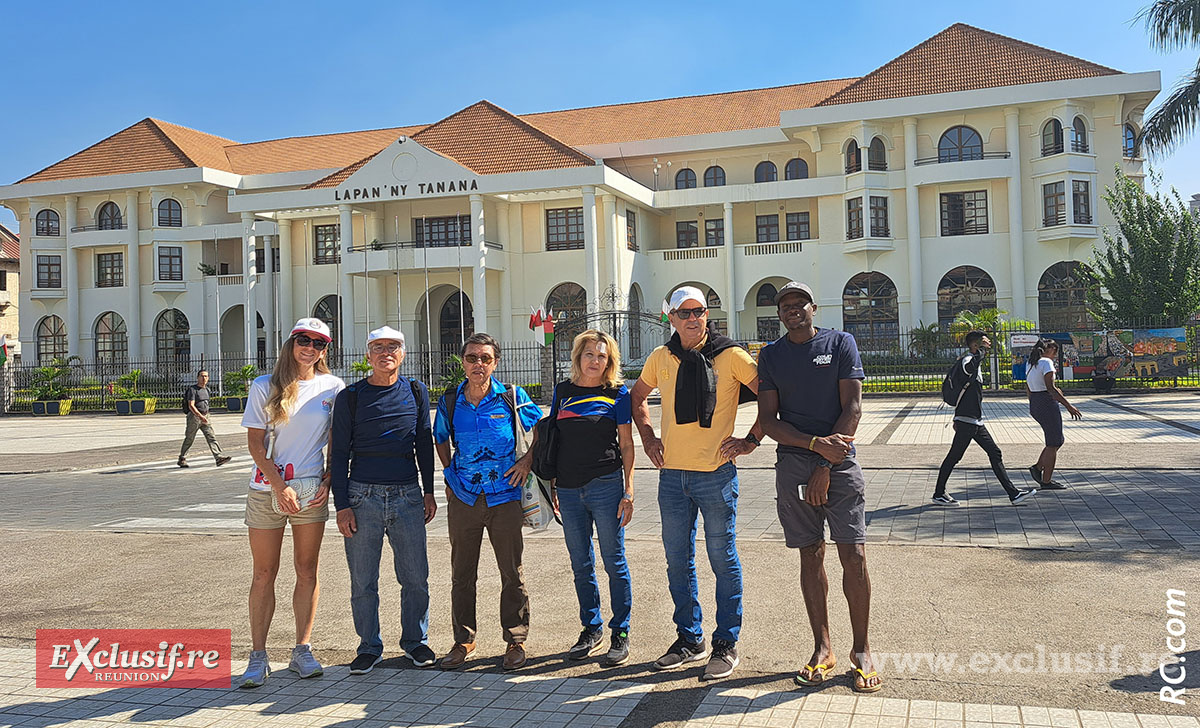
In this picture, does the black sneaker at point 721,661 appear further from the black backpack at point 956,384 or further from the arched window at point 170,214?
the arched window at point 170,214

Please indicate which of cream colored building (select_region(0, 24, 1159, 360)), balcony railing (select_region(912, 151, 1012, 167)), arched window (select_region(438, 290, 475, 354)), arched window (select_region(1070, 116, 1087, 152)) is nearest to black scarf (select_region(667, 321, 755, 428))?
cream colored building (select_region(0, 24, 1159, 360))

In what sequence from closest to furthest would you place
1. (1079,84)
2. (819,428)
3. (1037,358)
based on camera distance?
(819,428) < (1037,358) < (1079,84)

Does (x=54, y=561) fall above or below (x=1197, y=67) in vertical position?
below

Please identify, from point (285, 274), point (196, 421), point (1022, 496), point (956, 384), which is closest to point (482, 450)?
point (956, 384)

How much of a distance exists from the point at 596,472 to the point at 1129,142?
4319 centimetres

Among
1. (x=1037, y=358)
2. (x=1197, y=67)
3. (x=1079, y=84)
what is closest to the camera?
(x=1037, y=358)

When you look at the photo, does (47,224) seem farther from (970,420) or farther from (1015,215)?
(970,420)

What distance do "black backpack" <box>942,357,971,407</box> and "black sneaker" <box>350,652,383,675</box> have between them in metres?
6.71

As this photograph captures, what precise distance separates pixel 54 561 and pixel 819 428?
688 cm

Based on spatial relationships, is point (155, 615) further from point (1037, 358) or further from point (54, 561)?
point (1037, 358)

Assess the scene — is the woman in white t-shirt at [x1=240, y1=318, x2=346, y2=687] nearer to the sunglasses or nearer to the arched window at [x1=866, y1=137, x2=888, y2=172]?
the sunglasses

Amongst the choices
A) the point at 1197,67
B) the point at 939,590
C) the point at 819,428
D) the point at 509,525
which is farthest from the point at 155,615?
the point at 1197,67

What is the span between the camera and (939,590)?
6.19 metres

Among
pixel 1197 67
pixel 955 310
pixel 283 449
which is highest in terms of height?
pixel 1197 67
